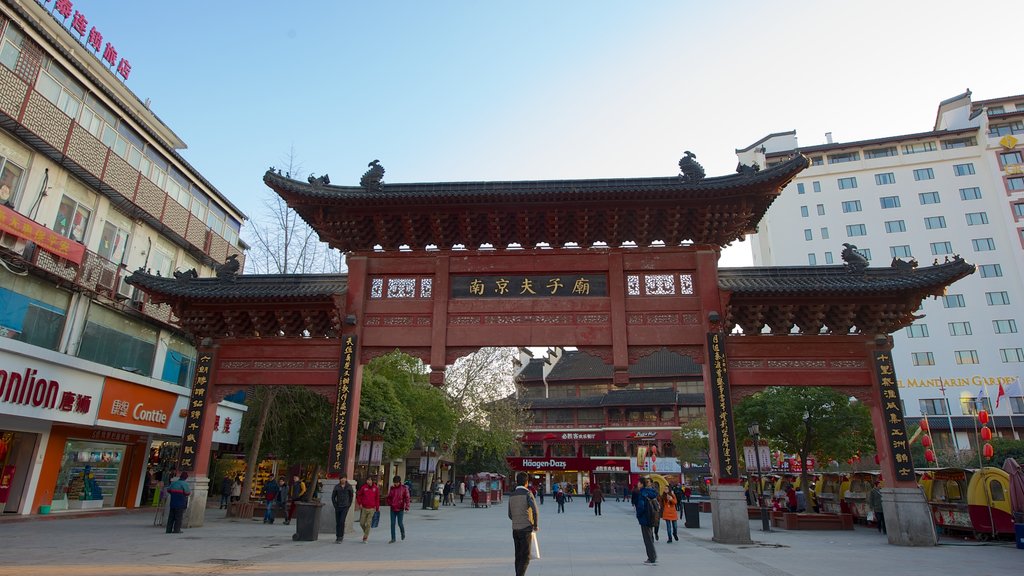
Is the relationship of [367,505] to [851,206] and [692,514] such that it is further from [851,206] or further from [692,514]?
[851,206]

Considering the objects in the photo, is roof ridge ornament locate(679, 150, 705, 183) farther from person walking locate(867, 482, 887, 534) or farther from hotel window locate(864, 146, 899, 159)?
hotel window locate(864, 146, 899, 159)

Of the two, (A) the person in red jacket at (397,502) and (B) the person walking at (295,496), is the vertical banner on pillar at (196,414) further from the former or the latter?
(A) the person in red jacket at (397,502)

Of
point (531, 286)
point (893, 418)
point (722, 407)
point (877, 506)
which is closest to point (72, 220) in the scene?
point (531, 286)

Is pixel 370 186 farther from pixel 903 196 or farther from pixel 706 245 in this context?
pixel 903 196

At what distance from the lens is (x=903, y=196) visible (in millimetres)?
54469

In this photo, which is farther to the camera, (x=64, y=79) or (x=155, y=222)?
(x=155, y=222)

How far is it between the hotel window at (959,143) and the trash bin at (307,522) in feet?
210

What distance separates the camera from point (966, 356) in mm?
47875

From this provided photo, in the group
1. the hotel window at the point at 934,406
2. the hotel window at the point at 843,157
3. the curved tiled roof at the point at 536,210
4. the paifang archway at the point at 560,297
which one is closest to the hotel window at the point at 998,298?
the hotel window at the point at 934,406

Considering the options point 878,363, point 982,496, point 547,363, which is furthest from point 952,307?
point 878,363

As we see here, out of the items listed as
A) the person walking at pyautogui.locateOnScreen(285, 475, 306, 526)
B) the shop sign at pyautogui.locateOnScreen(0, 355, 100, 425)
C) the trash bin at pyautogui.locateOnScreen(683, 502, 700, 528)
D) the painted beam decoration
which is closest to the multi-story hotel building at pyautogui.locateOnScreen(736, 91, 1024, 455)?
the trash bin at pyautogui.locateOnScreen(683, 502, 700, 528)

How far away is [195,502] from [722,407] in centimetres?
1284

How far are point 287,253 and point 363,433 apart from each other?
817 centimetres

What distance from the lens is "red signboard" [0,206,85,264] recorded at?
48.9 ft
